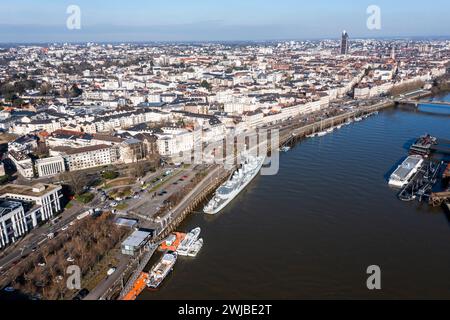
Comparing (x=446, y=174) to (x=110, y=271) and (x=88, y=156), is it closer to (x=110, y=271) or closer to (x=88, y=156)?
(x=110, y=271)

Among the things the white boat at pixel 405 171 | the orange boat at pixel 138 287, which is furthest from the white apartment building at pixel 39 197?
the white boat at pixel 405 171

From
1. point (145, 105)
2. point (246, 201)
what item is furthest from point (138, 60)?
point (246, 201)

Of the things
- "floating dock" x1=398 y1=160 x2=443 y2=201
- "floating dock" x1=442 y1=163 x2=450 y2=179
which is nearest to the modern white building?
"floating dock" x1=398 y1=160 x2=443 y2=201

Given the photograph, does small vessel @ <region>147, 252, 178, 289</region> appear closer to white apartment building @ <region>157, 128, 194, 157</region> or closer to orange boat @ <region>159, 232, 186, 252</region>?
orange boat @ <region>159, 232, 186, 252</region>

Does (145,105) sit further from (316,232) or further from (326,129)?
(316,232)

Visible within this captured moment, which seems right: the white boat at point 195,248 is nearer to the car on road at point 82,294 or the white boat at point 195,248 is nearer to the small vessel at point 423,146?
the car on road at point 82,294

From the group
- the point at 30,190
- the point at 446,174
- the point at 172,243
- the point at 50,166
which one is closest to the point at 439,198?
the point at 446,174
